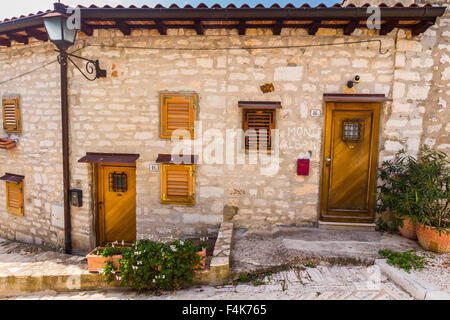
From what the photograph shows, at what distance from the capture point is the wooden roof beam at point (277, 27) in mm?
4348

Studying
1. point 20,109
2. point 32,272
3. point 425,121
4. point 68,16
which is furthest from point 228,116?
point 20,109

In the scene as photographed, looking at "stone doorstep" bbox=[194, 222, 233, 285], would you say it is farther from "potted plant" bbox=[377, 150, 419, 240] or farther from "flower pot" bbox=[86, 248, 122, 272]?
"potted plant" bbox=[377, 150, 419, 240]

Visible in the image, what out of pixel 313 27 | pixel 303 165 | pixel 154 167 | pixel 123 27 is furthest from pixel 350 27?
pixel 154 167

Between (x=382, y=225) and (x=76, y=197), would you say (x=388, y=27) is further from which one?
(x=76, y=197)

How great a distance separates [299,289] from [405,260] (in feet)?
5.38

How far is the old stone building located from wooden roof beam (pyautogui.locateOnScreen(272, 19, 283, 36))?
0.7 inches

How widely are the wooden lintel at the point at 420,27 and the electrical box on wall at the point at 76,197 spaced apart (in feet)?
22.2

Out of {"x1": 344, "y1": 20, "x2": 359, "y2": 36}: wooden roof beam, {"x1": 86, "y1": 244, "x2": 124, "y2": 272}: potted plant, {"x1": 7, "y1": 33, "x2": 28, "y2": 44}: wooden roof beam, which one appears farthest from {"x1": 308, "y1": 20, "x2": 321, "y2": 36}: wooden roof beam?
{"x1": 7, "y1": 33, "x2": 28, "y2": 44}: wooden roof beam

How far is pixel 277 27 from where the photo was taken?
4.46 meters

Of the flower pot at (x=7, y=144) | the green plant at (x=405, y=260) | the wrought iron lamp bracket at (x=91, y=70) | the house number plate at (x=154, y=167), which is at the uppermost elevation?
the wrought iron lamp bracket at (x=91, y=70)

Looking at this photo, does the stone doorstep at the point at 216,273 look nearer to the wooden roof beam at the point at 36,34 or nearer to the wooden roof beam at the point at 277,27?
the wooden roof beam at the point at 277,27

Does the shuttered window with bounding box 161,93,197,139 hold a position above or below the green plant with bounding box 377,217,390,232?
above

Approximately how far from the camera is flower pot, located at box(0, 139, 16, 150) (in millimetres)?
5748

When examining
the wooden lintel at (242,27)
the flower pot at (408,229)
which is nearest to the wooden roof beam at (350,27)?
the wooden lintel at (242,27)
